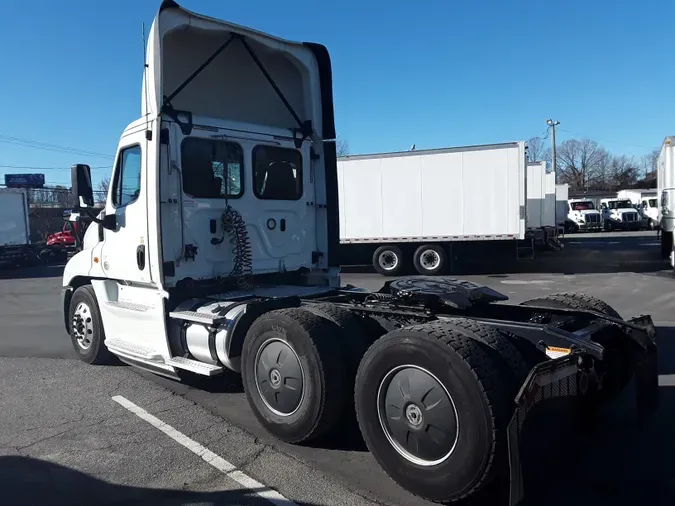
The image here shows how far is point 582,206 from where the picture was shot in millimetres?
43781

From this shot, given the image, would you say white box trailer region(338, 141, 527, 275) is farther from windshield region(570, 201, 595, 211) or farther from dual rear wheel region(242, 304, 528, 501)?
windshield region(570, 201, 595, 211)

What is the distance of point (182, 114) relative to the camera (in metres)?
5.95

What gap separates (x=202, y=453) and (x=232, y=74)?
13.9 feet

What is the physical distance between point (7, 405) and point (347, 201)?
13560mm

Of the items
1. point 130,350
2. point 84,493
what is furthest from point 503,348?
point 130,350

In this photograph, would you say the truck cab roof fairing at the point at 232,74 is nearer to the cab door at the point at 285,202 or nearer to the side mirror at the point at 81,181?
the cab door at the point at 285,202

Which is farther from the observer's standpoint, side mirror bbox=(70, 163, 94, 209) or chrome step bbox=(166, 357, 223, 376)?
side mirror bbox=(70, 163, 94, 209)

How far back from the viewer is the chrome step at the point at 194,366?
538 centimetres

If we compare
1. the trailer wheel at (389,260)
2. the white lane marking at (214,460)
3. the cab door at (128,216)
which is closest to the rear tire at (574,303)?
the white lane marking at (214,460)

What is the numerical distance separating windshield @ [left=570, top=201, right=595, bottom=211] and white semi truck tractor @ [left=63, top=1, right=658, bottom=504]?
40.3 metres

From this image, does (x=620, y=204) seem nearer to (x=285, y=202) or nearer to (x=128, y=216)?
(x=285, y=202)

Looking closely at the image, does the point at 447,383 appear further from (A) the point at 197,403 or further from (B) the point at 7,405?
(B) the point at 7,405

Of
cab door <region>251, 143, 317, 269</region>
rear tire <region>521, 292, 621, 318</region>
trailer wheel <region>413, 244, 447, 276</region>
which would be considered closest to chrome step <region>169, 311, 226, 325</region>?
cab door <region>251, 143, 317, 269</region>

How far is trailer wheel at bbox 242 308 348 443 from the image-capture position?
4.36 metres
